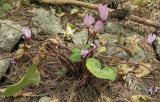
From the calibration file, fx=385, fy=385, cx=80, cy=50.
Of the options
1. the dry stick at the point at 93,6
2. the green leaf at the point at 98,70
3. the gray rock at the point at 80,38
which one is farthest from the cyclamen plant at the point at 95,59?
the dry stick at the point at 93,6

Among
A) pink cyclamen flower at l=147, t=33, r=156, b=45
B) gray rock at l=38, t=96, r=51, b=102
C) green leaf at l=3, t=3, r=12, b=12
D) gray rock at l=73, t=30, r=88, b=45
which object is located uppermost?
green leaf at l=3, t=3, r=12, b=12

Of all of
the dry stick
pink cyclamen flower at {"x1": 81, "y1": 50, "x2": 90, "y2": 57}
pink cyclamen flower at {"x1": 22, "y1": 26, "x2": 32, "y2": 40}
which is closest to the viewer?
pink cyclamen flower at {"x1": 81, "y1": 50, "x2": 90, "y2": 57}

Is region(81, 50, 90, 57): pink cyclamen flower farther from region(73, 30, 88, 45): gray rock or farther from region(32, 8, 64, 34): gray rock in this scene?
region(32, 8, 64, 34): gray rock

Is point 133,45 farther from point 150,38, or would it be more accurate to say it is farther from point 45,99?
point 45,99

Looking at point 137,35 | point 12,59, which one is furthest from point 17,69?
point 137,35

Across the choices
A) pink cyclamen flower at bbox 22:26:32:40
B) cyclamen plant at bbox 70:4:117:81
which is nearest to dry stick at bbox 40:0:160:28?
pink cyclamen flower at bbox 22:26:32:40

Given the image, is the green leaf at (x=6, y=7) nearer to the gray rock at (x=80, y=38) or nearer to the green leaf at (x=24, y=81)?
the gray rock at (x=80, y=38)
